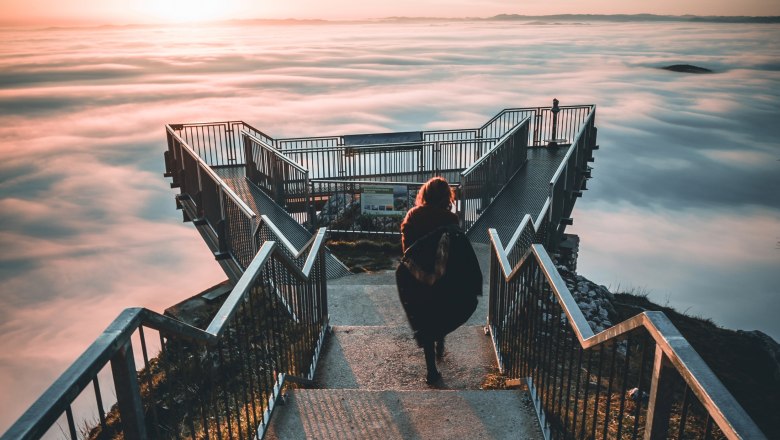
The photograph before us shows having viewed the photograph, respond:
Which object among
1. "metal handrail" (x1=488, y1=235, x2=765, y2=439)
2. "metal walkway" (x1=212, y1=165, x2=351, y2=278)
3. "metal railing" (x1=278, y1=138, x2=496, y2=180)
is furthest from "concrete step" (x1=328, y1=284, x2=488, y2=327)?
"metal railing" (x1=278, y1=138, x2=496, y2=180)

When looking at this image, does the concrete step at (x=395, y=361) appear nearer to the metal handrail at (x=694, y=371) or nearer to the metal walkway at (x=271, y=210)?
the metal handrail at (x=694, y=371)

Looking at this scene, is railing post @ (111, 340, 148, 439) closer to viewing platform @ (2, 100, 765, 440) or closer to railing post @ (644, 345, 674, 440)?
viewing platform @ (2, 100, 765, 440)

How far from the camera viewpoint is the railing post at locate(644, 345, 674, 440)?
2.45 metres

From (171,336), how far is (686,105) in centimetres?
19748

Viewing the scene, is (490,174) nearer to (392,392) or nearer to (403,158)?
(403,158)

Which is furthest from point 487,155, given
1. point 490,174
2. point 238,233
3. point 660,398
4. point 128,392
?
point 128,392

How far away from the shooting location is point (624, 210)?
144m

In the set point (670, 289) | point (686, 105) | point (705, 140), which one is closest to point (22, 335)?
point (670, 289)

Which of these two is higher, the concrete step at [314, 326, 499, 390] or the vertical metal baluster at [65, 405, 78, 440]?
the vertical metal baluster at [65, 405, 78, 440]

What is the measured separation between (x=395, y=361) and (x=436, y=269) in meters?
1.47

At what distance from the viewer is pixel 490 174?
15258 millimetres

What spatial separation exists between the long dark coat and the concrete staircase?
25.5 inches

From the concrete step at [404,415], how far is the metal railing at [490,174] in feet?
28.3

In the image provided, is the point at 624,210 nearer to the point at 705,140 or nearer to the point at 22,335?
the point at 705,140
